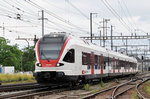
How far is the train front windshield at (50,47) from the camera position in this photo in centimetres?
1914

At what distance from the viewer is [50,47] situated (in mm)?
19484

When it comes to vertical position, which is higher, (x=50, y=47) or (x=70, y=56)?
(x=50, y=47)

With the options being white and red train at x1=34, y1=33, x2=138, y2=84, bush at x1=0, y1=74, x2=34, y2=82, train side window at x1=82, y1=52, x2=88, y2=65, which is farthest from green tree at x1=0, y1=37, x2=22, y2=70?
white and red train at x1=34, y1=33, x2=138, y2=84

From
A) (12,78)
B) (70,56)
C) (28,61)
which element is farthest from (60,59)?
(28,61)

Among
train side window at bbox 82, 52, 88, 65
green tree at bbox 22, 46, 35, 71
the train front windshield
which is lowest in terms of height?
green tree at bbox 22, 46, 35, 71

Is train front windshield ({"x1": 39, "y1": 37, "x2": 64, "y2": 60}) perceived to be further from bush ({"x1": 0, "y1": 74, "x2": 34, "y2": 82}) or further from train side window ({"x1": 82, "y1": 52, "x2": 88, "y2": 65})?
bush ({"x1": 0, "y1": 74, "x2": 34, "y2": 82})

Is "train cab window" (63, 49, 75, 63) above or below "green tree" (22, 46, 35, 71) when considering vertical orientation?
above

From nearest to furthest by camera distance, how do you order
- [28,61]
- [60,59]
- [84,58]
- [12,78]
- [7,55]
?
[60,59], [84,58], [12,78], [7,55], [28,61]

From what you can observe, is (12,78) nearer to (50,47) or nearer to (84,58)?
(84,58)

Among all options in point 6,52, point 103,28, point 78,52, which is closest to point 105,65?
point 78,52

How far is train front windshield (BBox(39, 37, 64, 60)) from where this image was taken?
754 inches

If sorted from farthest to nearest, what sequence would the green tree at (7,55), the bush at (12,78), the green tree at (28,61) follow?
the green tree at (28,61) → the green tree at (7,55) → the bush at (12,78)

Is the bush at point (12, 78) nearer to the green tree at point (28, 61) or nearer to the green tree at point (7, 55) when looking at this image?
the green tree at point (7, 55)

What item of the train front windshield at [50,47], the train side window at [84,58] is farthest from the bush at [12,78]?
the train front windshield at [50,47]
